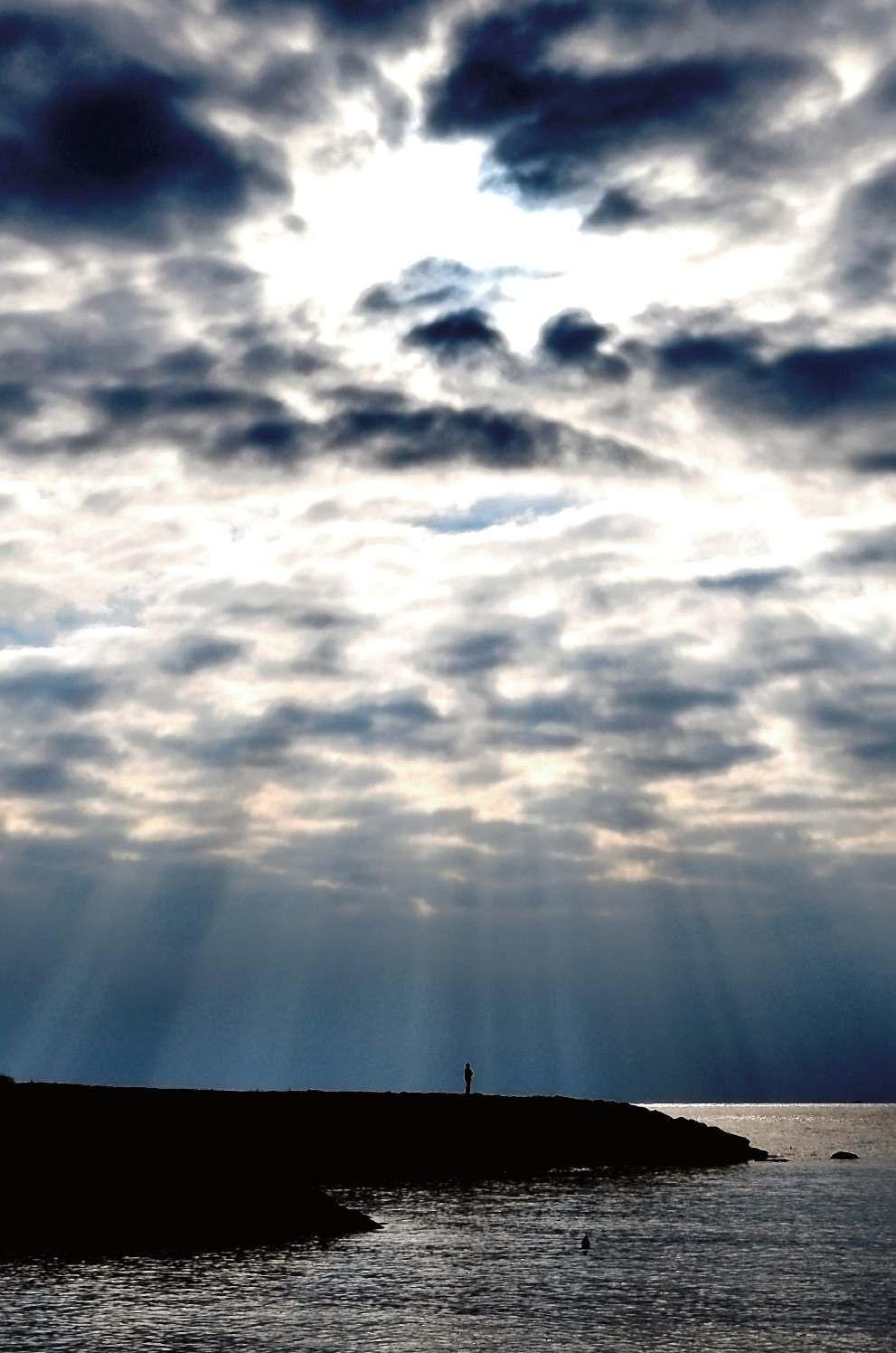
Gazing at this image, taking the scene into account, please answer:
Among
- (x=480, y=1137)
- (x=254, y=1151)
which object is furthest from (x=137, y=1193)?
(x=480, y=1137)

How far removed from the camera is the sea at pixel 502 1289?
42531 mm

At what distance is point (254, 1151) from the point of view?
7150 centimetres

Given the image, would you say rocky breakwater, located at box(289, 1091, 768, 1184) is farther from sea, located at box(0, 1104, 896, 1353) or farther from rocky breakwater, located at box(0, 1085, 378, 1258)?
rocky breakwater, located at box(0, 1085, 378, 1258)

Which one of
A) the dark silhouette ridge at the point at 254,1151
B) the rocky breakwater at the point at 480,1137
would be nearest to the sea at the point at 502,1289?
the dark silhouette ridge at the point at 254,1151

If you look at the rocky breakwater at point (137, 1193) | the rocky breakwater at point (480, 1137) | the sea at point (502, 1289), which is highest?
the rocky breakwater at point (480, 1137)

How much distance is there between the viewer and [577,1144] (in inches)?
4422

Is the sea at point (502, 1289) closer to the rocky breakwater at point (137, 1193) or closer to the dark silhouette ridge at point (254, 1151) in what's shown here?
the rocky breakwater at point (137, 1193)

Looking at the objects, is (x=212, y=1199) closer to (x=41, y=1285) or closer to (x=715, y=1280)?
(x=41, y=1285)

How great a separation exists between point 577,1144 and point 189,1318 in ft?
238

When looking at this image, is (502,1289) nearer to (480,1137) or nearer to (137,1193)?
(137,1193)

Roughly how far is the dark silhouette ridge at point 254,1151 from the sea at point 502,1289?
4.47m

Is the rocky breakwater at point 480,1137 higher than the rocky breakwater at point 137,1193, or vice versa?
the rocky breakwater at point 480,1137

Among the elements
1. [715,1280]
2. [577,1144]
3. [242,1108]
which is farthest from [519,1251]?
[577,1144]

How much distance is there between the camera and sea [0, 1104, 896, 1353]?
42.5 m
